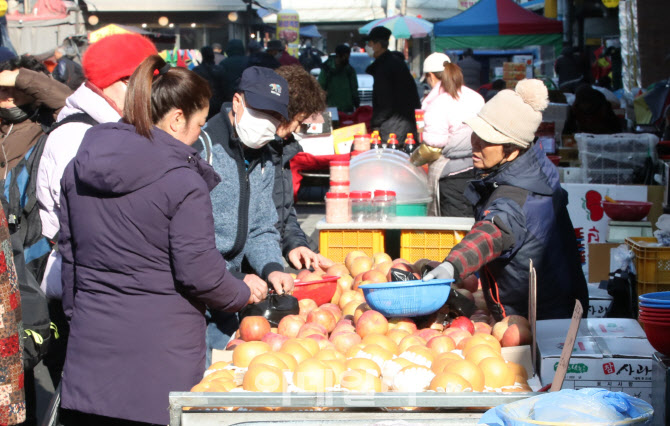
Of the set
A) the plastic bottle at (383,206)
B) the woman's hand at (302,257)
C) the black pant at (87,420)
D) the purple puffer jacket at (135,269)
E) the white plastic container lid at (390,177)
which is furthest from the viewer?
the white plastic container lid at (390,177)

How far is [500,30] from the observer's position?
56.4 ft

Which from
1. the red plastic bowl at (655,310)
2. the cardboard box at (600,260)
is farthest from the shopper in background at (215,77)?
the red plastic bowl at (655,310)

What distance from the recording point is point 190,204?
2672 mm

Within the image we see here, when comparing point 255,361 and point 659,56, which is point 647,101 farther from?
point 255,361

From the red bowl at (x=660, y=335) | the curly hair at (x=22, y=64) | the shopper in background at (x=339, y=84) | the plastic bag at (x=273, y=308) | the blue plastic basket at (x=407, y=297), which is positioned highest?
the shopper in background at (x=339, y=84)

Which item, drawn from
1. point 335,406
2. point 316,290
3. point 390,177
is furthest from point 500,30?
point 335,406

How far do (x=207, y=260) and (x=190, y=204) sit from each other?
21cm

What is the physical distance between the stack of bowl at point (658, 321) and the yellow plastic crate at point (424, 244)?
3206 millimetres

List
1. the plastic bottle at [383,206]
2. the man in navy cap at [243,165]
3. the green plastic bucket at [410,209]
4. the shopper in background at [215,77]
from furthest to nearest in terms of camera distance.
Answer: the shopper in background at [215,77], the green plastic bucket at [410,209], the plastic bottle at [383,206], the man in navy cap at [243,165]

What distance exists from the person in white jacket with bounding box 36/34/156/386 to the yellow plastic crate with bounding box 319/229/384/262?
232 cm

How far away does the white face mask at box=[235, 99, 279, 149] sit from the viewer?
362cm

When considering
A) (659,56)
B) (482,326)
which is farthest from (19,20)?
(482,326)

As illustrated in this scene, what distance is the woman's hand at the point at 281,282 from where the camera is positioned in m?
3.65

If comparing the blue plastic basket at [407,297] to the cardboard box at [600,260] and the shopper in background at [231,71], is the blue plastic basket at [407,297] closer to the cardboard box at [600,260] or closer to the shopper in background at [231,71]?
the cardboard box at [600,260]
